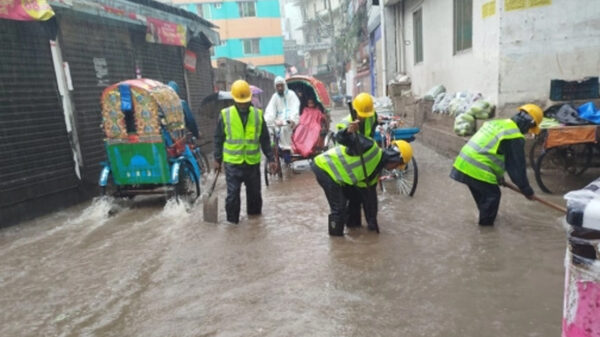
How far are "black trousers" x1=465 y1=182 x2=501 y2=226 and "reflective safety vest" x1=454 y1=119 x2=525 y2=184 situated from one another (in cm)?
10

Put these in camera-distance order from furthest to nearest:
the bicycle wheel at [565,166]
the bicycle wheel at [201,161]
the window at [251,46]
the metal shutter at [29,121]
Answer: the window at [251,46], the bicycle wheel at [201,161], the metal shutter at [29,121], the bicycle wheel at [565,166]

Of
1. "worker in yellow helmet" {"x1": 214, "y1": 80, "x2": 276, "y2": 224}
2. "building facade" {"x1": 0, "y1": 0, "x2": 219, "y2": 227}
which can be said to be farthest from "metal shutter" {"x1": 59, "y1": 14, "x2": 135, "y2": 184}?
"worker in yellow helmet" {"x1": 214, "y1": 80, "x2": 276, "y2": 224}

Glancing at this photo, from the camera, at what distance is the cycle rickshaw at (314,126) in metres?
7.49

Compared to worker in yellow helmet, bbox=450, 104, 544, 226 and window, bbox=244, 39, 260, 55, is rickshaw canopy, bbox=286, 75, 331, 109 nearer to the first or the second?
worker in yellow helmet, bbox=450, 104, 544, 226

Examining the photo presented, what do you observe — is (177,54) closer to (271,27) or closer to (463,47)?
(463,47)

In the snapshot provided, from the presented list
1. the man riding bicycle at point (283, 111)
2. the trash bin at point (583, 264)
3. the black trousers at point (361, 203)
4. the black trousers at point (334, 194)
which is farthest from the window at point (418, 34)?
the trash bin at point (583, 264)

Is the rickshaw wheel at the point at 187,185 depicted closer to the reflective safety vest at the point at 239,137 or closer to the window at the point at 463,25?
the reflective safety vest at the point at 239,137

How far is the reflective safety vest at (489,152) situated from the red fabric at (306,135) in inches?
135

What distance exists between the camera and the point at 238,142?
16.1 feet

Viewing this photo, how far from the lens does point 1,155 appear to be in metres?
5.58

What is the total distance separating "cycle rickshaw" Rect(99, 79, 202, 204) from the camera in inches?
219

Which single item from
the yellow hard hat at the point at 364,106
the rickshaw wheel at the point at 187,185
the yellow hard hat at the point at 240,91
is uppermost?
the yellow hard hat at the point at 240,91

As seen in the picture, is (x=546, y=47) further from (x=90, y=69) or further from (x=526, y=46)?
(x=90, y=69)

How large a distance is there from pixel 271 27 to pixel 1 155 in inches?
1097
